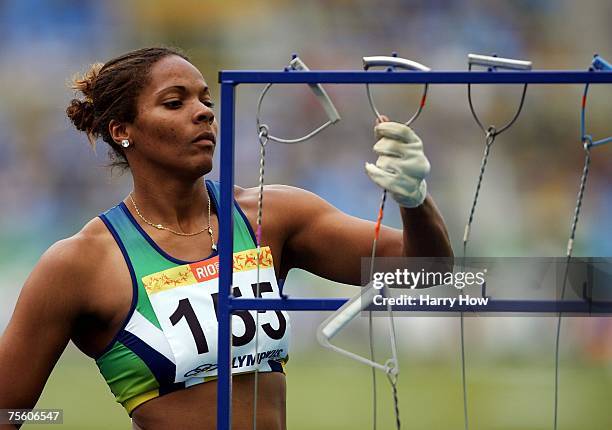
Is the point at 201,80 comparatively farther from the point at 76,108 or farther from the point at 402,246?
the point at 402,246

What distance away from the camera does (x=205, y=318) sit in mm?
1854

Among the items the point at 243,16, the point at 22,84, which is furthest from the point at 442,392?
the point at 22,84

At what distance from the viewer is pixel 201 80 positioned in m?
1.93

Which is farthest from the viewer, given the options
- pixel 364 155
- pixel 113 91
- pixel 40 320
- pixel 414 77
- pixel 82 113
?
pixel 364 155

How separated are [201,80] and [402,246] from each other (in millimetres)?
515

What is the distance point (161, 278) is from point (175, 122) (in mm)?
300

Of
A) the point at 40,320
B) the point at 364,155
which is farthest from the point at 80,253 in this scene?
the point at 364,155

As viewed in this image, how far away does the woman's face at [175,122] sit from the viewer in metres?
1.88

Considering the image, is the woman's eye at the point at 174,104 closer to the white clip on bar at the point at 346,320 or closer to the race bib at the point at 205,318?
the race bib at the point at 205,318

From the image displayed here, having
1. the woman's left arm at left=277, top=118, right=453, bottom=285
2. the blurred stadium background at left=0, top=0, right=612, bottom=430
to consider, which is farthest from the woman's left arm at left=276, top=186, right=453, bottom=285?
the blurred stadium background at left=0, top=0, right=612, bottom=430

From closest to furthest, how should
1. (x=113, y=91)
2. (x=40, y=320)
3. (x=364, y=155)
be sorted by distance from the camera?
(x=40, y=320) → (x=113, y=91) → (x=364, y=155)

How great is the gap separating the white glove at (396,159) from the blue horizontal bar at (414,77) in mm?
73

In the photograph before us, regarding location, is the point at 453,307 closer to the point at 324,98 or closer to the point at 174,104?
the point at 324,98

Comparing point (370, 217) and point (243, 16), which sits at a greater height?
point (243, 16)
